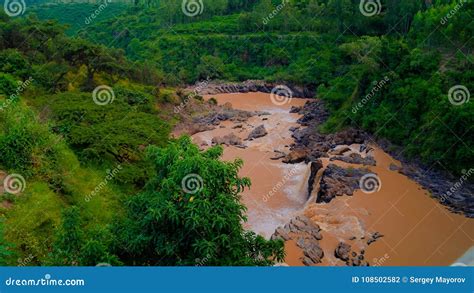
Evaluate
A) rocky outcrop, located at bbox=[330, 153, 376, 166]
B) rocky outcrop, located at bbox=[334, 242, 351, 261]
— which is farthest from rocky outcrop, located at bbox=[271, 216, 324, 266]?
rocky outcrop, located at bbox=[330, 153, 376, 166]

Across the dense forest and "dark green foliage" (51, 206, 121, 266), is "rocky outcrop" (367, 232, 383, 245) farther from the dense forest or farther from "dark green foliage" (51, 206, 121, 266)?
"dark green foliage" (51, 206, 121, 266)

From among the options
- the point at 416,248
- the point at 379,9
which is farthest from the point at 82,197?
the point at 379,9

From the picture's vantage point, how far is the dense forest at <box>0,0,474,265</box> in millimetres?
5941

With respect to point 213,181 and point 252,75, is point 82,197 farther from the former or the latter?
point 252,75

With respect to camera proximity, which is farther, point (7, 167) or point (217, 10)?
point (217, 10)

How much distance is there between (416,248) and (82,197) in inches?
368

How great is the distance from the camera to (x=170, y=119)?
25.3 meters

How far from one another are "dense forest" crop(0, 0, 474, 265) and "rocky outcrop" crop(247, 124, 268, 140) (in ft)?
11.3

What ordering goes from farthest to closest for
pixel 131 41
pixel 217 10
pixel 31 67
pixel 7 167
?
pixel 217 10 < pixel 131 41 < pixel 31 67 < pixel 7 167

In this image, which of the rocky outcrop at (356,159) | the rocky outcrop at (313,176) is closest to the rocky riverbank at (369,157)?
the rocky outcrop at (356,159)

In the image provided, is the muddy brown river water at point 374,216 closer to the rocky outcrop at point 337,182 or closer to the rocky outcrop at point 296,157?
the rocky outcrop at point 337,182

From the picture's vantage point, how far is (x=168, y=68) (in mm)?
41031

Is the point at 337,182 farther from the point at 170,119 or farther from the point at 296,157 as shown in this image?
the point at 170,119

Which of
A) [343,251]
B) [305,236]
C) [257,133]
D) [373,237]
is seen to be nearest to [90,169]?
[305,236]
